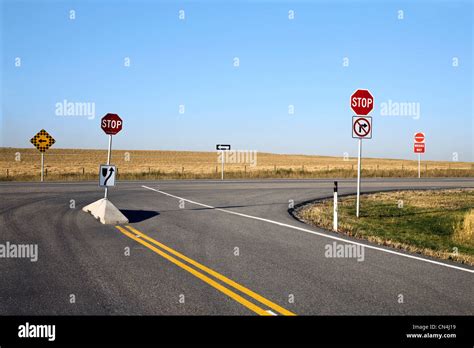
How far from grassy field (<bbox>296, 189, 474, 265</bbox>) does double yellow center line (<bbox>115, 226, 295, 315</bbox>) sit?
14.6 feet

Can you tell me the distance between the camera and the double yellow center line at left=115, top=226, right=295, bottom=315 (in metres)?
5.23

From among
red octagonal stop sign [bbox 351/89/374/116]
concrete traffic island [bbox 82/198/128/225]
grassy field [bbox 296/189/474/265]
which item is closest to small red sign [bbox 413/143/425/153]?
grassy field [bbox 296/189/474/265]

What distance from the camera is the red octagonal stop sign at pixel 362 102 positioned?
45.3ft

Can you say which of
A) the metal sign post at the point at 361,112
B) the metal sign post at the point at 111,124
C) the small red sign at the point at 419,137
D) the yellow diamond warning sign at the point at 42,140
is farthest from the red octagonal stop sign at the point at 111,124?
the small red sign at the point at 419,137

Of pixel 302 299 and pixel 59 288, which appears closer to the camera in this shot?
pixel 302 299

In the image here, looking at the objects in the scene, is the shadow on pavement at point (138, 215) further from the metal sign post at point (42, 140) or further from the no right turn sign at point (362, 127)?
the metal sign post at point (42, 140)

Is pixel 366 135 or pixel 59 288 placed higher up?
pixel 366 135

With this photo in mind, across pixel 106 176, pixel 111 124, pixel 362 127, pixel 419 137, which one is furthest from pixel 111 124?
pixel 419 137
